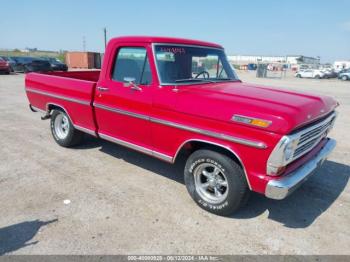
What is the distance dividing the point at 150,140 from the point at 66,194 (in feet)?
4.51

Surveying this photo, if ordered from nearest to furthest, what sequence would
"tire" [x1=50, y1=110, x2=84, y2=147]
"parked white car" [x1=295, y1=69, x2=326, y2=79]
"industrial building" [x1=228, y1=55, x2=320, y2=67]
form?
"tire" [x1=50, y1=110, x2=84, y2=147] → "parked white car" [x1=295, y1=69, x2=326, y2=79] → "industrial building" [x1=228, y1=55, x2=320, y2=67]

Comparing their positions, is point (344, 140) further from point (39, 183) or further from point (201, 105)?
point (39, 183)

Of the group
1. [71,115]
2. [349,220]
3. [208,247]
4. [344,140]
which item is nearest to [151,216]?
[208,247]

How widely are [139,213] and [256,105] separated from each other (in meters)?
1.91

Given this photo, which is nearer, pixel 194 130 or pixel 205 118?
pixel 205 118

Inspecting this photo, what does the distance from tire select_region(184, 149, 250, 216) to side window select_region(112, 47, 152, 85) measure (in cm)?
133

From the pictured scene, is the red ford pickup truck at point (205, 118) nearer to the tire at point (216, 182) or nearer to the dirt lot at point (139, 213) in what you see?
the tire at point (216, 182)

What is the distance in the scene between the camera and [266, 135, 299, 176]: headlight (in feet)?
9.36

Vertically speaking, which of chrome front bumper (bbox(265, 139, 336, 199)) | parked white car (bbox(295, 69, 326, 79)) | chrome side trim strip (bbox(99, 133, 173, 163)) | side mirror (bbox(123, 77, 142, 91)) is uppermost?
side mirror (bbox(123, 77, 142, 91))

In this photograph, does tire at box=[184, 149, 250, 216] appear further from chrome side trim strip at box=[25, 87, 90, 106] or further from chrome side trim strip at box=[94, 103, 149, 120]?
chrome side trim strip at box=[25, 87, 90, 106]

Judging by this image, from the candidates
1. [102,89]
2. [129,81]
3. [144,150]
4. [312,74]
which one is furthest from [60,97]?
[312,74]

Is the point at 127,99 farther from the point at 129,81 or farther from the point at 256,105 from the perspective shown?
the point at 256,105

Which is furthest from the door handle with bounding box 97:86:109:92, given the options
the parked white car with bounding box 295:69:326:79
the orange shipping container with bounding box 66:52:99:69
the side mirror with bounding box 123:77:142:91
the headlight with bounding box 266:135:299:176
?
the parked white car with bounding box 295:69:326:79

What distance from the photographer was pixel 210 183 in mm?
3713
